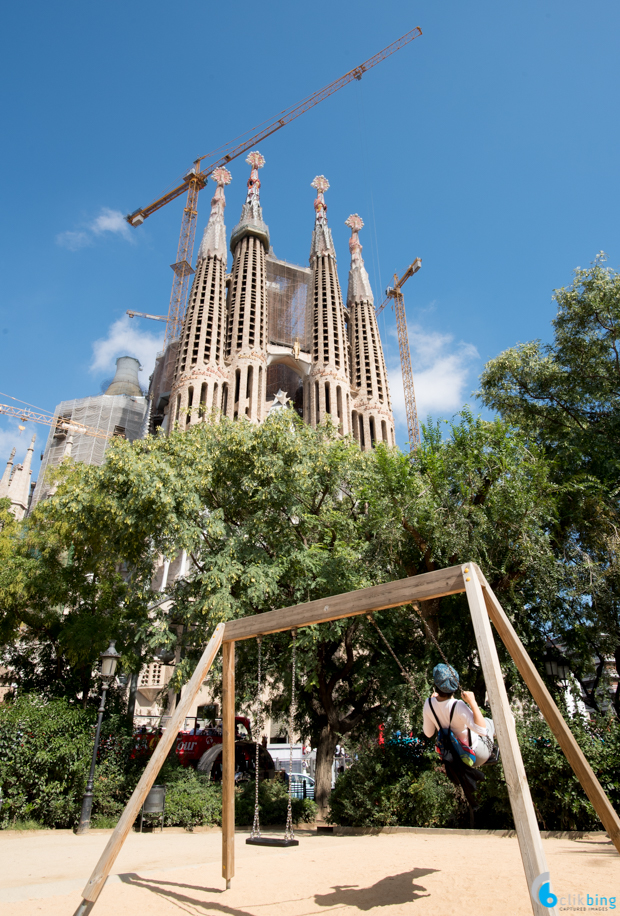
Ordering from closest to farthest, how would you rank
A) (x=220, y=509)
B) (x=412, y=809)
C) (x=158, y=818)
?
(x=412, y=809)
(x=158, y=818)
(x=220, y=509)

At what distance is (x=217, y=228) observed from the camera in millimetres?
63125

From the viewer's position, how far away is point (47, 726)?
12156mm

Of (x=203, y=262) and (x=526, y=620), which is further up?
(x=203, y=262)

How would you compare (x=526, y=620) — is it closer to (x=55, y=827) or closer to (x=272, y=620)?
(x=272, y=620)

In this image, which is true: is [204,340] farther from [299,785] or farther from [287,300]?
[299,785]

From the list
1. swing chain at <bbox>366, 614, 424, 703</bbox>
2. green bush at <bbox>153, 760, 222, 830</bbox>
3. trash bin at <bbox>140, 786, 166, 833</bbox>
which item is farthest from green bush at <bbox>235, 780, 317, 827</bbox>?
swing chain at <bbox>366, 614, 424, 703</bbox>

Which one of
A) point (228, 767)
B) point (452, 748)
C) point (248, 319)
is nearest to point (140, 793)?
point (228, 767)

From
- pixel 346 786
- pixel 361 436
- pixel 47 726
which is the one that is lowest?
pixel 346 786

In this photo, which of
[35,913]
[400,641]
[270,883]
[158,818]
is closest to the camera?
[35,913]

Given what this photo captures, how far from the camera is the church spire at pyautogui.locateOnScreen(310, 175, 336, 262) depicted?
219 feet

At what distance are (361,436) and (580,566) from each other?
4556cm

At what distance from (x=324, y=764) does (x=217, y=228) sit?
59.3m

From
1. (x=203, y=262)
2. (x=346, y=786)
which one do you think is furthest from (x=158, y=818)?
(x=203, y=262)
